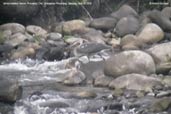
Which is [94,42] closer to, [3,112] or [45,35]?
[45,35]

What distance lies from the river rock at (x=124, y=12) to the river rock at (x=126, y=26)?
36 centimetres

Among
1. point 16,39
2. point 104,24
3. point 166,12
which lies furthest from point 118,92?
point 166,12

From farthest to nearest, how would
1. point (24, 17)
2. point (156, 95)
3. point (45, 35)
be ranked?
point (24, 17), point (45, 35), point (156, 95)

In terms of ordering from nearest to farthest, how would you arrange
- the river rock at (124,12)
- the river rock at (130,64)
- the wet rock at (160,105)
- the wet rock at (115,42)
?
the wet rock at (160,105)
the river rock at (130,64)
the wet rock at (115,42)
the river rock at (124,12)

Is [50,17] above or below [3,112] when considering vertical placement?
above

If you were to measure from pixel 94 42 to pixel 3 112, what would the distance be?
361 centimetres

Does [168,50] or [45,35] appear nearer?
[168,50]

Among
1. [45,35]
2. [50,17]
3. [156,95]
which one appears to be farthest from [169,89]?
[50,17]

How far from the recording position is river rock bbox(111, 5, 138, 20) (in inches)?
393

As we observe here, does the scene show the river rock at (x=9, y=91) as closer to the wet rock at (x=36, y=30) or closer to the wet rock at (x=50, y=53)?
the wet rock at (x=50, y=53)

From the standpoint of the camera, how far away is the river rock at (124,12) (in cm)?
Result: 998

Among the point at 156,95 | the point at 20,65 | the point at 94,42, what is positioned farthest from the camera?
the point at 94,42

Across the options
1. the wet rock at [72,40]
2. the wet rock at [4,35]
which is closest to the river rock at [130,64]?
the wet rock at [72,40]

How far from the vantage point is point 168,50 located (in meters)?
7.06
